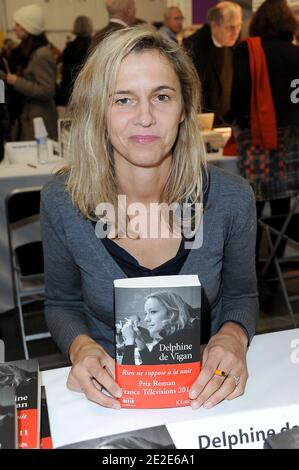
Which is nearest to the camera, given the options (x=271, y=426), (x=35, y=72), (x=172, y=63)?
(x=271, y=426)

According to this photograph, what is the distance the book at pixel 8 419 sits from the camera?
777 mm

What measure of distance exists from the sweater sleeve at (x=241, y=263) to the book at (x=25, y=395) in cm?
48

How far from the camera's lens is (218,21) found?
13.0 ft

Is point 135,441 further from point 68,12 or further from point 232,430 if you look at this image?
point 68,12

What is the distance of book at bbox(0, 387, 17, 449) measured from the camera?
0.78 metres

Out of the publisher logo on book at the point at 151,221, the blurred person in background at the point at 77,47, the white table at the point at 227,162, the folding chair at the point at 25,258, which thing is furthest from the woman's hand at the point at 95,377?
the blurred person in background at the point at 77,47

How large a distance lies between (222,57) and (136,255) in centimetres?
324

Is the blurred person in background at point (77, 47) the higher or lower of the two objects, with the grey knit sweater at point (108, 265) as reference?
higher

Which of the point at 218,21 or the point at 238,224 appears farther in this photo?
the point at 218,21

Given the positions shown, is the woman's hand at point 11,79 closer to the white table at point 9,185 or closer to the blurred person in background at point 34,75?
the blurred person in background at point 34,75

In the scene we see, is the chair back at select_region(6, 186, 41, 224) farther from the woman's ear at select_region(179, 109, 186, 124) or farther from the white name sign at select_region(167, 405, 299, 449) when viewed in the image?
the white name sign at select_region(167, 405, 299, 449)

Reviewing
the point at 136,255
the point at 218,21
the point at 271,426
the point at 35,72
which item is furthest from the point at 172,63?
the point at 35,72
